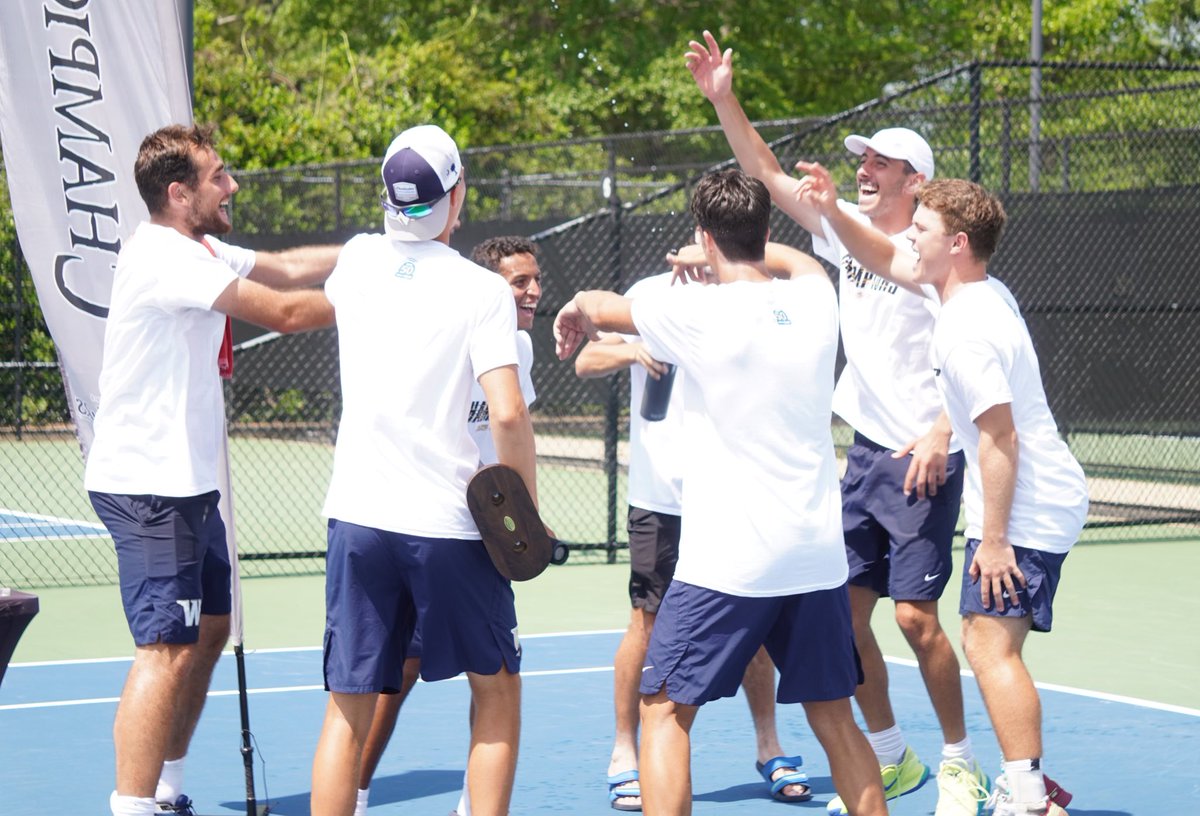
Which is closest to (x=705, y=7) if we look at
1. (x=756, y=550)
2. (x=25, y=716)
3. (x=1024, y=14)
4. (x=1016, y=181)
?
(x=1024, y=14)

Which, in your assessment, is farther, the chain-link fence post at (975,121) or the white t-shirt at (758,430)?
the chain-link fence post at (975,121)

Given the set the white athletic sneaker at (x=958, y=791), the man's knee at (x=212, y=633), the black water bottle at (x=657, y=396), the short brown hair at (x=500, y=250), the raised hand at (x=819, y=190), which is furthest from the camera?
the short brown hair at (x=500, y=250)

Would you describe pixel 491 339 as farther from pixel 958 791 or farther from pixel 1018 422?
pixel 958 791

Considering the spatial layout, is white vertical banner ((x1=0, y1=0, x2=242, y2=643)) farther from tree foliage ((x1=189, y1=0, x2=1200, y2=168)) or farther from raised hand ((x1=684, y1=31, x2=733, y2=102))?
tree foliage ((x1=189, y1=0, x2=1200, y2=168))

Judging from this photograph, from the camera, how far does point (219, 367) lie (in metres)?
5.00

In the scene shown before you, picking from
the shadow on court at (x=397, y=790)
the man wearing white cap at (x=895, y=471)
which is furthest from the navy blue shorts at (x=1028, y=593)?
the shadow on court at (x=397, y=790)

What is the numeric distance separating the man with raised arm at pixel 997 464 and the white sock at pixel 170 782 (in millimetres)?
2554

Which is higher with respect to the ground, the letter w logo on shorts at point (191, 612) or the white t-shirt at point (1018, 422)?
the white t-shirt at point (1018, 422)

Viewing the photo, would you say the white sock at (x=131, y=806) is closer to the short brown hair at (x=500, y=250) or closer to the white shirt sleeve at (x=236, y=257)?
the white shirt sleeve at (x=236, y=257)

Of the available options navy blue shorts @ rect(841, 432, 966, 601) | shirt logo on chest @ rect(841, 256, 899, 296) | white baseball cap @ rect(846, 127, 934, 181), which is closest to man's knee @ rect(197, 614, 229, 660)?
navy blue shorts @ rect(841, 432, 966, 601)

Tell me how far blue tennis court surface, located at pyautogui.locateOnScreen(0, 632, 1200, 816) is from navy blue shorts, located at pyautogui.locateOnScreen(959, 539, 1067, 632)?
0.94 meters

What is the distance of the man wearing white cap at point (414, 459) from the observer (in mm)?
4184

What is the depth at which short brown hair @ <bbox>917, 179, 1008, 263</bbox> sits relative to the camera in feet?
15.9

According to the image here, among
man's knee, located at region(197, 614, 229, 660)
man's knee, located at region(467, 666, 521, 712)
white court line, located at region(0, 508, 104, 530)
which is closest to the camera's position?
man's knee, located at region(467, 666, 521, 712)
